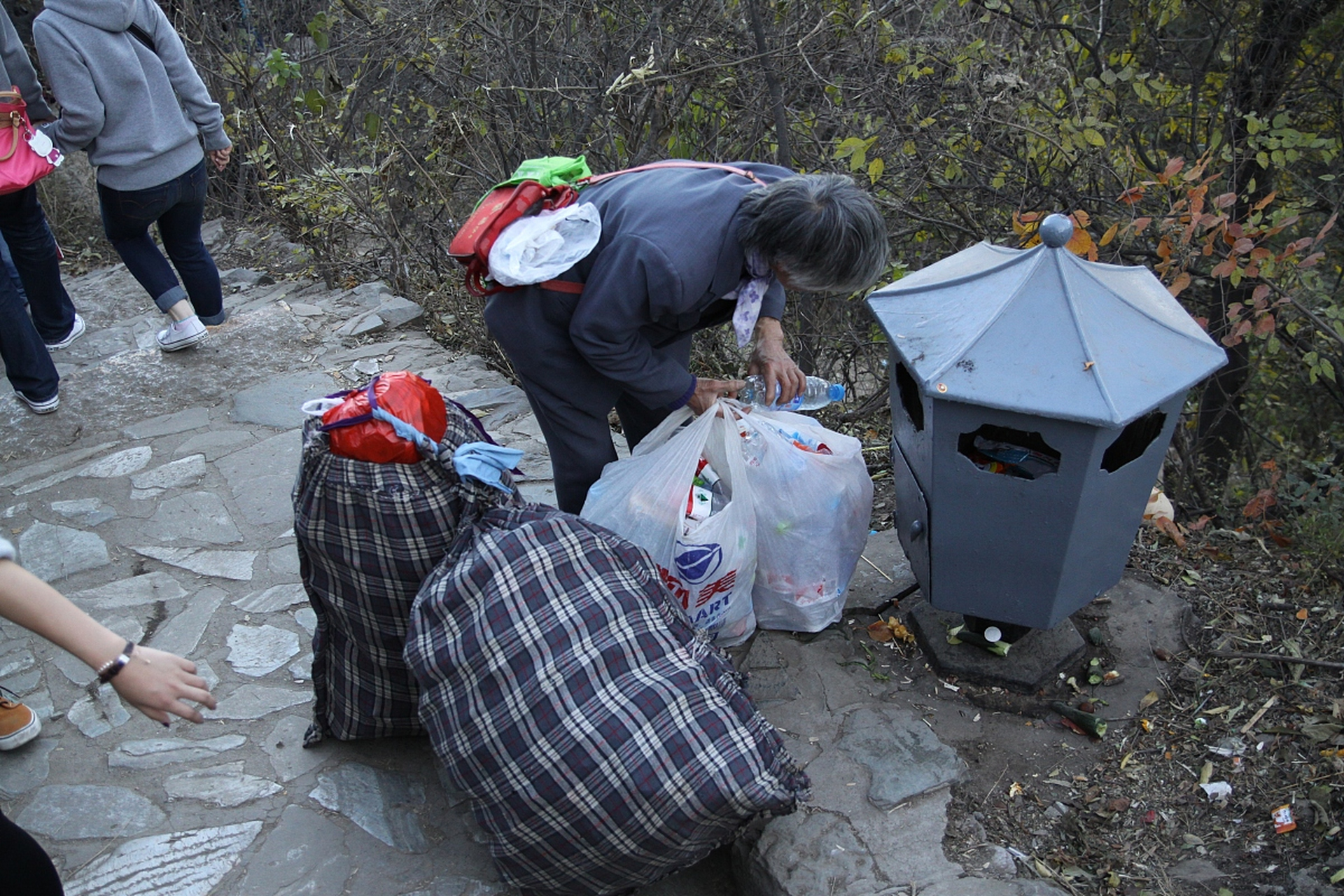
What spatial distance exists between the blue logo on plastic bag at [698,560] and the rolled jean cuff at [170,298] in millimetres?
3291

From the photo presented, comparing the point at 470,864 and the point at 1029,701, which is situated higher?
the point at 1029,701

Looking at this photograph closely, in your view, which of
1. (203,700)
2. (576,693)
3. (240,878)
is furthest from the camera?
(240,878)

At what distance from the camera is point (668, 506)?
2.39m

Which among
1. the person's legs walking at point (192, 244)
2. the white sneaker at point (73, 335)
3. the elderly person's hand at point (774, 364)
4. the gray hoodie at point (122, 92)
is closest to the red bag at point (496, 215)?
the elderly person's hand at point (774, 364)

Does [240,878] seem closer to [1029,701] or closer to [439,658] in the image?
[439,658]

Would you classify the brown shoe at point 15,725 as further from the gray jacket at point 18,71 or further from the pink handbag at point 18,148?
the gray jacket at point 18,71

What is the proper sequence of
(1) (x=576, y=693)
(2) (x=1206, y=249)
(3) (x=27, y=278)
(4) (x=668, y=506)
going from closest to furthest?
(1) (x=576, y=693) → (4) (x=668, y=506) → (2) (x=1206, y=249) → (3) (x=27, y=278)

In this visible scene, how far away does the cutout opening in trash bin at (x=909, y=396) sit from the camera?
2.43 m

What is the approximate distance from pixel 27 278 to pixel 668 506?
11.9ft

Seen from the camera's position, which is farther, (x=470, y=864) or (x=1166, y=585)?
(x=1166, y=585)

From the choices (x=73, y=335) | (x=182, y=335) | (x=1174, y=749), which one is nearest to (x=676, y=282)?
(x=1174, y=749)

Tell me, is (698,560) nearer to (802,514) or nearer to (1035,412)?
(802,514)

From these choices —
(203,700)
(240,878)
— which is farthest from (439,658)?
(240,878)

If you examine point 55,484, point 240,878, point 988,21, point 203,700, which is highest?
Result: point 988,21
